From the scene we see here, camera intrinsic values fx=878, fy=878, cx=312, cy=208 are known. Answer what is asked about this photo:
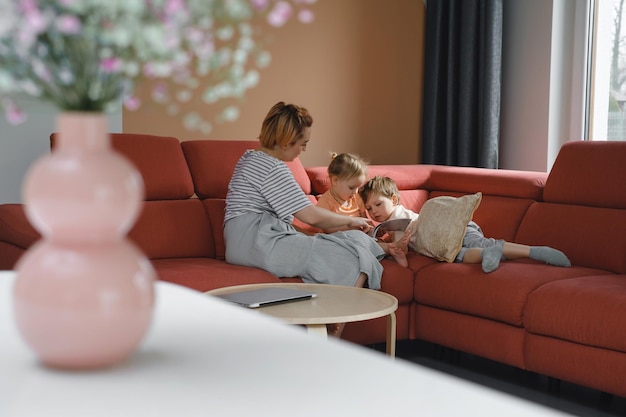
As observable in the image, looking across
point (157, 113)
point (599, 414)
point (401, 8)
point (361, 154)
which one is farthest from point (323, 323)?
point (401, 8)

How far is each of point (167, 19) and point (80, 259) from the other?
231 millimetres

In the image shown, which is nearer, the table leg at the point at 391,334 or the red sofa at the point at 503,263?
the table leg at the point at 391,334

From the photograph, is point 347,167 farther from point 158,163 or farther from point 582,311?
point 582,311

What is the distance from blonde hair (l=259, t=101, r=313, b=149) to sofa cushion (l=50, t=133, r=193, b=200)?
495mm

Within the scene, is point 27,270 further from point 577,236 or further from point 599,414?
point 577,236

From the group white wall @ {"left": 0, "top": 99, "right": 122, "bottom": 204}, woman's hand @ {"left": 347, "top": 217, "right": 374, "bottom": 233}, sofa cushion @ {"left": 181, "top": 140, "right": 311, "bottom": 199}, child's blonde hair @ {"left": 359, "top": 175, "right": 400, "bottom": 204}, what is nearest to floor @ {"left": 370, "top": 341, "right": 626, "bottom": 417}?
woman's hand @ {"left": 347, "top": 217, "right": 374, "bottom": 233}

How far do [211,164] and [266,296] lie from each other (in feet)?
4.48

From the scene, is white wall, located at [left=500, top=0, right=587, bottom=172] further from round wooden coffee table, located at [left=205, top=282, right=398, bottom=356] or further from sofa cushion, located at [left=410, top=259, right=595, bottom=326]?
round wooden coffee table, located at [left=205, top=282, right=398, bottom=356]

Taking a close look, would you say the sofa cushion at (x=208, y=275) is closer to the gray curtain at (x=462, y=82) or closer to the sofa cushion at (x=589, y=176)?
the sofa cushion at (x=589, y=176)

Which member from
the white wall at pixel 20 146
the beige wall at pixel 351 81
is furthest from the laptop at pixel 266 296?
the beige wall at pixel 351 81

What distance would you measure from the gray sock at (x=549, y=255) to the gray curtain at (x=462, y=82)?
152 cm

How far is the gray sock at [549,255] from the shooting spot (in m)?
3.66

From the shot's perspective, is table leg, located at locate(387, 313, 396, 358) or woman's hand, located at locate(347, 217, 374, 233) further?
woman's hand, located at locate(347, 217, 374, 233)

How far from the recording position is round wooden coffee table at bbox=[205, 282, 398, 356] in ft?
8.33
